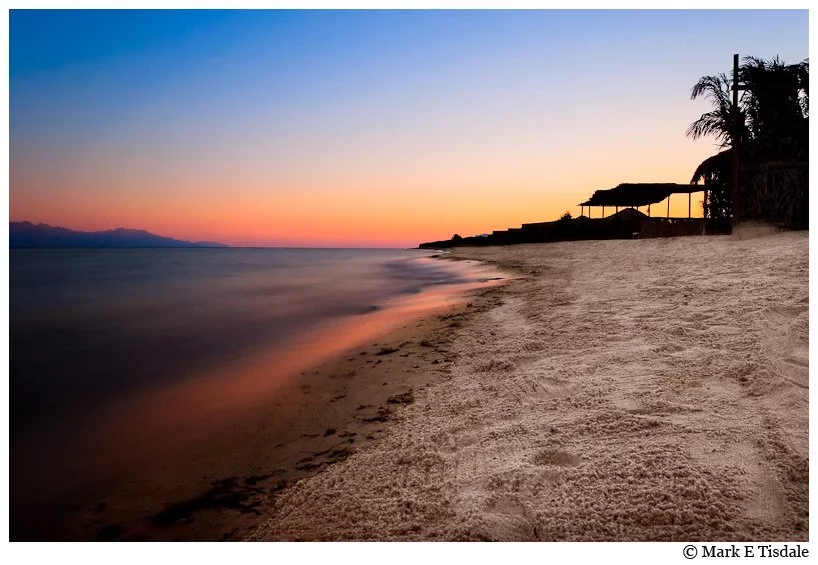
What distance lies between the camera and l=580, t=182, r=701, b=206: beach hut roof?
74.4ft

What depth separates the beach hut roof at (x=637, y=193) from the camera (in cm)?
2267

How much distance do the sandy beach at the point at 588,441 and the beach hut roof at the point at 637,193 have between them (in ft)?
Result: 69.4

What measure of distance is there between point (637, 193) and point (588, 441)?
25.3 metres

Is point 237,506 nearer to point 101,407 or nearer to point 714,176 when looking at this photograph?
Result: point 101,407

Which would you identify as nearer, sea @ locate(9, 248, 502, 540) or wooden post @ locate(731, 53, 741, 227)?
sea @ locate(9, 248, 502, 540)

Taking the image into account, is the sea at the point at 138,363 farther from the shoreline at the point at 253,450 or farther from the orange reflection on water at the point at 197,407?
the shoreline at the point at 253,450

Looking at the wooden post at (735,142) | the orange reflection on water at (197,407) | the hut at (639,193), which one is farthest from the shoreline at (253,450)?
the hut at (639,193)

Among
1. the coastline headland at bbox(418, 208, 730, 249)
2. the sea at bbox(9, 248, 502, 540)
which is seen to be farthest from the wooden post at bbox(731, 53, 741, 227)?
the sea at bbox(9, 248, 502, 540)

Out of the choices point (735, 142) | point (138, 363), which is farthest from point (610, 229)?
point (138, 363)

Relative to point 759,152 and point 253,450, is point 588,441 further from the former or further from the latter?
point 759,152

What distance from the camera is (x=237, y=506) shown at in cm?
222

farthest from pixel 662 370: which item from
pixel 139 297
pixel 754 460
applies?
pixel 139 297

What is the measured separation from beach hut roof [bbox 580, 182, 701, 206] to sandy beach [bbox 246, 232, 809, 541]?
21157mm

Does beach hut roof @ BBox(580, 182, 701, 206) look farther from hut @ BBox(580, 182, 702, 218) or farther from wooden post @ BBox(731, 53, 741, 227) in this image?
wooden post @ BBox(731, 53, 741, 227)
